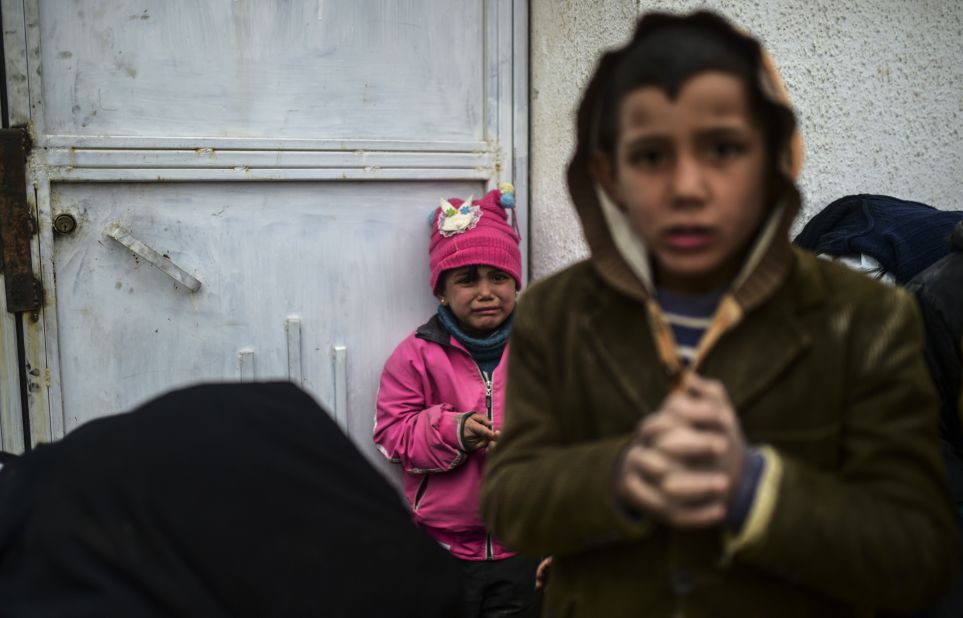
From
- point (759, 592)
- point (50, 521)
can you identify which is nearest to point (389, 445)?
point (50, 521)

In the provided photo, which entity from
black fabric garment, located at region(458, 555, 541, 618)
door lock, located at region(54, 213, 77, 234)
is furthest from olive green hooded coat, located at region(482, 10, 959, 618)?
door lock, located at region(54, 213, 77, 234)

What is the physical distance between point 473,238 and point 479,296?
189mm

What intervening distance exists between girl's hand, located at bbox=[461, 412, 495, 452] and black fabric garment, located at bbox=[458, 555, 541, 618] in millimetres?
418

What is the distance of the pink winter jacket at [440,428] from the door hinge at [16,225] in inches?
44.6

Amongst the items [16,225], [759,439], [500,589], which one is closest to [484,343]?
[500,589]

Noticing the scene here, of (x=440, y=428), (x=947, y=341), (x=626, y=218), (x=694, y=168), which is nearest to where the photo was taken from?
(x=694, y=168)

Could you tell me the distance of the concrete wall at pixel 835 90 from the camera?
8.61 ft

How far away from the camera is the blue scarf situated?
2576 millimetres

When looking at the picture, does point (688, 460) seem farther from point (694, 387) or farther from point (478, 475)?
point (478, 475)

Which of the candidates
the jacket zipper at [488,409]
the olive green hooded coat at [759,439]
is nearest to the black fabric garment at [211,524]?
the olive green hooded coat at [759,439]

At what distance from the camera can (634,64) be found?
3.26 ft

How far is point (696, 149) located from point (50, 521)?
3.38ft

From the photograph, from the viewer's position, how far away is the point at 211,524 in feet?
3.95

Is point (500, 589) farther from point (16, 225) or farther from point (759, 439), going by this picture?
point (16, 225)
